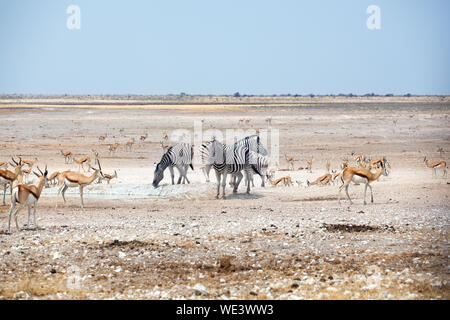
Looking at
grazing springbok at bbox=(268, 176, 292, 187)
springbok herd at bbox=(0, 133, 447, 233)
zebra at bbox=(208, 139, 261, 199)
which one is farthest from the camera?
grazing springbok at bbox=(268, 176, 292, 187)

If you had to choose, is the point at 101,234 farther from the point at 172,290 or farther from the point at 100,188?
the point at 100,188

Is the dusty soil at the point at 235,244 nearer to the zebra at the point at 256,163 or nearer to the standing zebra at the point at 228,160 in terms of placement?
the standing zebra at the point at 228,160

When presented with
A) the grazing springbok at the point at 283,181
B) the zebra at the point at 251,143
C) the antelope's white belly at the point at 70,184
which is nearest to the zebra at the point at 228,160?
the zebra at the point at 251,143

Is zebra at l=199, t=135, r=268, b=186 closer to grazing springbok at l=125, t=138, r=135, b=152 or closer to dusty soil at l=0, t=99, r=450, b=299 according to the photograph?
dusty soil at l=0, t=99, r=450, b=299

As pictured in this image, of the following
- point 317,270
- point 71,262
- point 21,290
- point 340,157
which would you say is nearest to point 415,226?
point 317,270

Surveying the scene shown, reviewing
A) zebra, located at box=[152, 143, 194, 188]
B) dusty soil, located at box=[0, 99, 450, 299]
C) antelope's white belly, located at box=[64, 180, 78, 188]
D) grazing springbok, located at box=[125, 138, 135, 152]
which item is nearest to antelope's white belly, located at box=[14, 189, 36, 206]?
dusty soil, located at box=[0, 99, 450, 299]

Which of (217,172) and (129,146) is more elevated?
(129,146)

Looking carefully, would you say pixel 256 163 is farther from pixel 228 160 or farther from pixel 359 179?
pixel 359 179

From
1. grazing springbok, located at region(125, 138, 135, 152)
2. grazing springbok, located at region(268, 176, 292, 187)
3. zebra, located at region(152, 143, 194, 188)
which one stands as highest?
grazing springbok, located at region(125, 138, 135, 152)

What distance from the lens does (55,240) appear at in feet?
35.7

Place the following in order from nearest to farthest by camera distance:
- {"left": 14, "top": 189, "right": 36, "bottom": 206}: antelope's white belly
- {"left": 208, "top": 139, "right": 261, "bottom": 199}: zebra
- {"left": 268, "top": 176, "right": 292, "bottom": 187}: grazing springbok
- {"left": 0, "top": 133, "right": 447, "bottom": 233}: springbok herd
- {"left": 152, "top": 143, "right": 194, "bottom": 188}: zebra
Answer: {"left": 14, "top": 189, "right": 36, "bottom": 206}: antelope's white belly → {"left": 0, "top": 133, "right": 447, "bottom": 233}: springbok herd → {"left": 208, "top": 139, "right": 261, "bottom": 199}: zebra → {"left": 268, "top": 176, "right": 292, "bottom": 187}: grazing springbok → {"left": 152, "top": 143, "right": 194, "bottom": 188}: zebra

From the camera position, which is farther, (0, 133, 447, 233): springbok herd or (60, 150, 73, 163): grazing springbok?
(60, 150, 73, 163): grazing springbok

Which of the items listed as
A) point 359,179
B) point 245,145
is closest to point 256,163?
point 245,145

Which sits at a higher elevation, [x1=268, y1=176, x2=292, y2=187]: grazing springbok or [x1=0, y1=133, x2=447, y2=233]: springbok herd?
[x1=0, y1=133, x2=447, y2=233]: springbok herd
